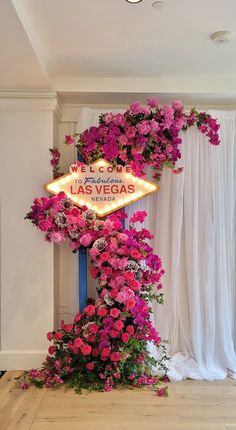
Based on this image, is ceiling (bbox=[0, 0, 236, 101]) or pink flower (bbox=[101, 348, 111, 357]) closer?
ceiling (bbox=[0, 0, 236, 101])

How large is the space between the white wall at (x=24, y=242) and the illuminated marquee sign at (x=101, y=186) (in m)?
0.24

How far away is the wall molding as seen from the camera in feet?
9.29

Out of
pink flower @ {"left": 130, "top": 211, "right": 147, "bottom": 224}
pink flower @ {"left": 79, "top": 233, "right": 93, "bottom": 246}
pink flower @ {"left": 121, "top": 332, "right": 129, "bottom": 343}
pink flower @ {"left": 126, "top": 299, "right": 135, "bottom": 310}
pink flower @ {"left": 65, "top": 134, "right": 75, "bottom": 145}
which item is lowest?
pink flower @ {"left": 121, "top": 332, "right": 129, "bottom": 343}

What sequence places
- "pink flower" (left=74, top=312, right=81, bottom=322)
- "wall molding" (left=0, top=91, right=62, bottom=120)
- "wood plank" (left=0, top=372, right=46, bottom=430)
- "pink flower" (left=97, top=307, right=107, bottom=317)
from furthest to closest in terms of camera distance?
"wall molding" (left=0, top=91, right=62, bottom=120), "pink flower" (left=74, top=312, right=81, bottom=322), "pink flower" (left=97, top=307, right=107, bottom=317), "wood plank" (left=0, top=372, right=46, bottom=430)

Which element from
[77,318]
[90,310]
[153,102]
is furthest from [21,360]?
[153,102]

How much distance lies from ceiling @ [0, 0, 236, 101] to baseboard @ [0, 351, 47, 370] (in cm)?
214

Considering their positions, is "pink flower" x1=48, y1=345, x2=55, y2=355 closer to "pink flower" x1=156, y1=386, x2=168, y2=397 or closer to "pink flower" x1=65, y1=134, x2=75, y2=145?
"pink flower" x1=156, y1=386, x2=168, y2=397

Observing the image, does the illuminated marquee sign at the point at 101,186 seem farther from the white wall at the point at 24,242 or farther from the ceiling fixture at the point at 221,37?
the ceiling fixture at the point at 221,37

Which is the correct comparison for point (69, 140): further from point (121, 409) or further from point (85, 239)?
point (121, 409)

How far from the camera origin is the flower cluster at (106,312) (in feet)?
8.41

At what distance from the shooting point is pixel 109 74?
2.83 metres

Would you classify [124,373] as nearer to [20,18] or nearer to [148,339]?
[148,339]

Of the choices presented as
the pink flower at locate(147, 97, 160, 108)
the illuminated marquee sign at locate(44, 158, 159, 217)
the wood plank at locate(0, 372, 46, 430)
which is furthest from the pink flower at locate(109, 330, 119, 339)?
the pink flower at locate(147, 97, 160, 108)

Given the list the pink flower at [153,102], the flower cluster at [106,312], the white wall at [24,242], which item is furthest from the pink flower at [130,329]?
the pink flower at [153,102]
